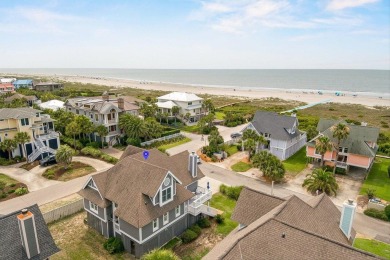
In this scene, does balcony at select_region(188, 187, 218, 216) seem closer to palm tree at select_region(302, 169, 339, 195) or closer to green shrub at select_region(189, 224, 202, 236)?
green shrub at select_region(189, 224, 202, 236)

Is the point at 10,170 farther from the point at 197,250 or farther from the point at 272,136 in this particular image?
the point at 272,136

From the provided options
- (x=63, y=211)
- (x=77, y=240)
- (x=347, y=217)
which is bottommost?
(x=77, y=240)

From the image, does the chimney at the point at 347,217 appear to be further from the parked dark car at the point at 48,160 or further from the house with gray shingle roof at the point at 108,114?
the house with gray shingle roof at the point at 108,114

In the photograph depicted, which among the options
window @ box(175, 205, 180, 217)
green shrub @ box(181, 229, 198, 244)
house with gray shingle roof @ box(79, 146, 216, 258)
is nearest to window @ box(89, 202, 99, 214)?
house with gray shingle roof @ box(79, 146, 216, 258)

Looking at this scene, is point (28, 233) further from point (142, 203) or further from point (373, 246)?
point (373, 246)

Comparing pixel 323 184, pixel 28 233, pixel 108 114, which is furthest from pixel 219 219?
pixel 108 114

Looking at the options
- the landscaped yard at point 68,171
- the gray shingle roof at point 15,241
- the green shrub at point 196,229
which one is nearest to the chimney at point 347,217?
the green shrub at point 196,229
